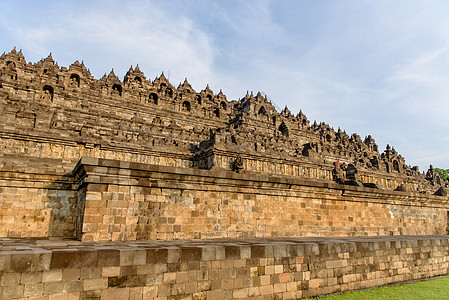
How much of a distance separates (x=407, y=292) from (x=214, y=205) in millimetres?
5659

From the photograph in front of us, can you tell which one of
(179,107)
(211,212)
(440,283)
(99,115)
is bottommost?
(440,283)

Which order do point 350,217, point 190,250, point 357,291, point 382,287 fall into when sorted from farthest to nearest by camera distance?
point 350,217
point 382,287
point 357,291
point 190,250

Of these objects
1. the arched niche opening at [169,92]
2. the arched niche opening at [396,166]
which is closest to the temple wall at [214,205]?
the arched niche opening at [169,92]

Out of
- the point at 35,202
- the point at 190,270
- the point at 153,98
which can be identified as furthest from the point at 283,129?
the point at 190,270

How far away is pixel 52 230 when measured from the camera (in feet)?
30.0

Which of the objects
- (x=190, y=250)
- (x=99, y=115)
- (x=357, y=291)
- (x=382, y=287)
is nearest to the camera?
(x=190, y=250)

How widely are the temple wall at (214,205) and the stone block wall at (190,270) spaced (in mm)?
1434

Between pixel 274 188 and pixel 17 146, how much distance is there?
14.6 metres

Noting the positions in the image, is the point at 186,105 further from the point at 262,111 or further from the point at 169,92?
the point at 262,111

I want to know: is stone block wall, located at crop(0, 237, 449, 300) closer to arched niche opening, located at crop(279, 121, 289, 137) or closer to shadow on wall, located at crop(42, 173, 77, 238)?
shadow on wall, located at crop(42, 173, 77, 238)

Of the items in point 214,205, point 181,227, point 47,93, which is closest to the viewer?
point 181,227

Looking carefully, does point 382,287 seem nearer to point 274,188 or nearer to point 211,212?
point 274,188

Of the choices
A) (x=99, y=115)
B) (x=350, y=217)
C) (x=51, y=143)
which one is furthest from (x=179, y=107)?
(x=350, y=217)

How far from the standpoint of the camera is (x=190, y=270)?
550 cm
